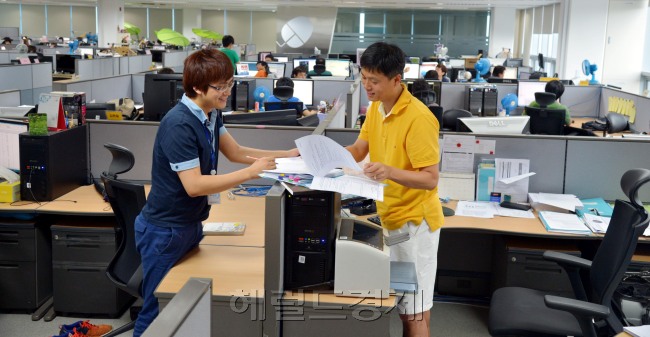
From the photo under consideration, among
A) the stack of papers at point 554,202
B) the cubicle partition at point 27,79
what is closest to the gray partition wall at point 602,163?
the stack of papers at point 554,202

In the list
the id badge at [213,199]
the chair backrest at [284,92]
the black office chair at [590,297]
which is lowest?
the black office chair at [590,297]

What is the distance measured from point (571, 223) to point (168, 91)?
3512 millimetres

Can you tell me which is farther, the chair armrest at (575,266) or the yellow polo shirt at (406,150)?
the chair armrest at (575,266)

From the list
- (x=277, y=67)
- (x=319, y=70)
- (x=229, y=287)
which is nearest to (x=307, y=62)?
(x=277, y=67)

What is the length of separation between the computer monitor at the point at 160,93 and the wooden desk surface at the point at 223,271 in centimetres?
332

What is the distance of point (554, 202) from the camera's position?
3.59m

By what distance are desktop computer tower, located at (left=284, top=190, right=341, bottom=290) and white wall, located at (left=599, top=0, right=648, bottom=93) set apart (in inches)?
422

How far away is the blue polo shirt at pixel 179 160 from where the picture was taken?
2.20 m

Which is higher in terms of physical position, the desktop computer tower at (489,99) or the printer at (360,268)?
the desktop computer tower at (489,99)

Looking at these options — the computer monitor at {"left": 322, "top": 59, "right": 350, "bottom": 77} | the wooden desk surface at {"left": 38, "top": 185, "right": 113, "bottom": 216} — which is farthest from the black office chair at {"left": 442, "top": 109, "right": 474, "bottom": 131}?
the computer monitor at {"left": 322, "top": 59, "right": 350, "bottom": 77}

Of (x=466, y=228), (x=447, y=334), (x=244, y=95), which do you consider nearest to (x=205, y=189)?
(x=466, y=228)

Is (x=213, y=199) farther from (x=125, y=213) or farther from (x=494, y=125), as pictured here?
(x=494, y=125)

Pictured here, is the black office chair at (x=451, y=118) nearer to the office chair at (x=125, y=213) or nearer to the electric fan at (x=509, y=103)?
the electric fan at (x=509, y=103)

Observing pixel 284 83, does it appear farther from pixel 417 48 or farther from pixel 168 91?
pixel 417 48
